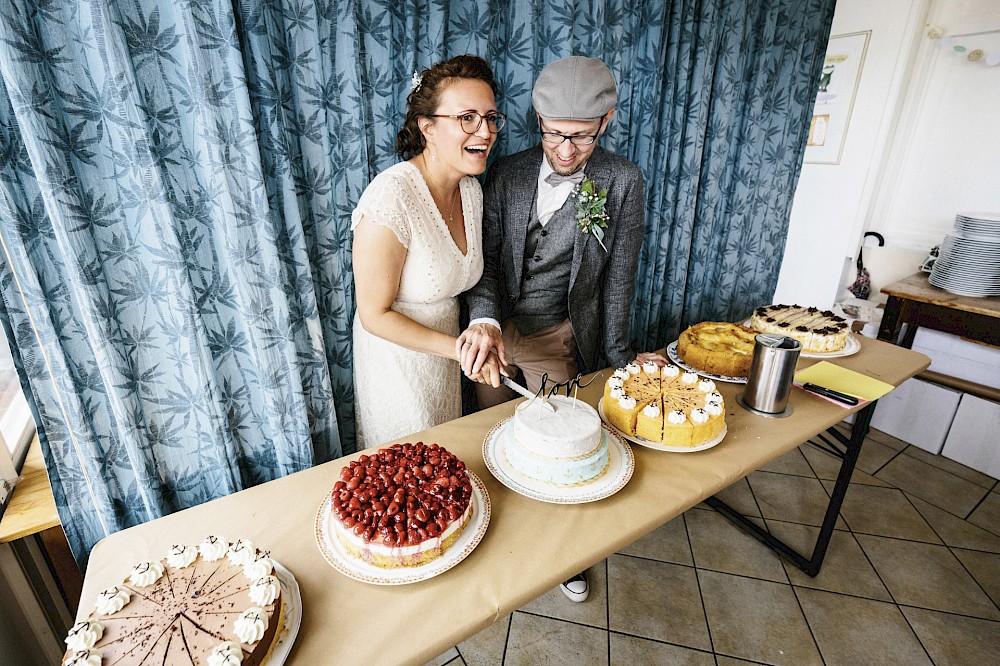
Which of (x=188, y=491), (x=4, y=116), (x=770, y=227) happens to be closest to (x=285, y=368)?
(x=188, y=491)

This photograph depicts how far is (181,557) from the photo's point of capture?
0.93m

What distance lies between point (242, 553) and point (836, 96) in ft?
13.6

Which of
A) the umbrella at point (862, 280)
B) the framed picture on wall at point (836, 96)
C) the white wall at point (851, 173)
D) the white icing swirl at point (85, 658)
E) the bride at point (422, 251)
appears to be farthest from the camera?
the umbrella at point (862, 280)

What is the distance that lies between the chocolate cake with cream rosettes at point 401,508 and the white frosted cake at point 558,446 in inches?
6.3

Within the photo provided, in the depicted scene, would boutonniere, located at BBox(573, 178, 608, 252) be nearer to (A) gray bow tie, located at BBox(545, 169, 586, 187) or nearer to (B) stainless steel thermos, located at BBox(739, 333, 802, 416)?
(A) gray bow tie, located at BBox(545, 169, 586, 187)

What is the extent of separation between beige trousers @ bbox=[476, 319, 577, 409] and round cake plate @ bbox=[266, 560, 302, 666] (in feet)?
3.82

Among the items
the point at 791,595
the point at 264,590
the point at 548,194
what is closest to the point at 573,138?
the point at 548,194

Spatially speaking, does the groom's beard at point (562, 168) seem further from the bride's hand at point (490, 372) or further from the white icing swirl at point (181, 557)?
the white icing swirl at point (181, 557)

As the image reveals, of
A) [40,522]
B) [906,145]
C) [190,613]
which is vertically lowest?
[40,522]

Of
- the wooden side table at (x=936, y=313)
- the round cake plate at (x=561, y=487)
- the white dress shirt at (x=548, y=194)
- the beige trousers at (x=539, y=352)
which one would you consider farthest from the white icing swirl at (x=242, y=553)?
the wooden side table at (x=936, y=313)

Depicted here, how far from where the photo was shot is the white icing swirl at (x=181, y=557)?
0.92 m

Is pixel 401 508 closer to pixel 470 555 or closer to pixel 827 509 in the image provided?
pixel 470 555

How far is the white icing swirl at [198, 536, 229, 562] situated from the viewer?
37.0 inches

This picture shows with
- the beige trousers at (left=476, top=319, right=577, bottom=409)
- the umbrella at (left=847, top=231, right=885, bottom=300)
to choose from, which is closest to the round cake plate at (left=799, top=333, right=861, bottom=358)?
the beige trousers at (left=476, top=319, right=577, bottom=409)
